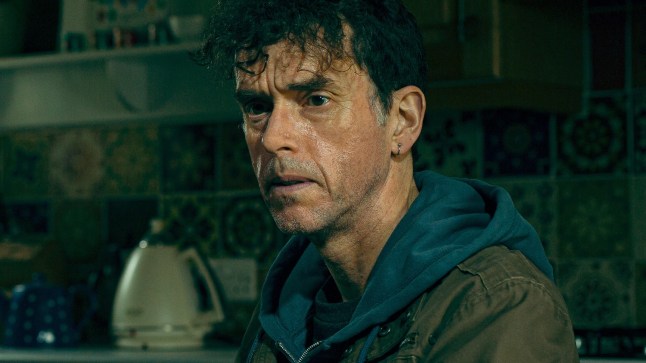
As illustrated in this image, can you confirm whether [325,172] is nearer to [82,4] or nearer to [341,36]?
[341,36]

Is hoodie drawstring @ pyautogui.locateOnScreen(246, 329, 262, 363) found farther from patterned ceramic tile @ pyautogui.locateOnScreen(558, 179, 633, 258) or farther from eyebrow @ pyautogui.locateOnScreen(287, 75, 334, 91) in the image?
patterned ceramic tile @ pyautogui.locateOnScreen(558, 179, 633, 258)

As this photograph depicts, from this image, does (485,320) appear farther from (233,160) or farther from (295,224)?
(233,160)

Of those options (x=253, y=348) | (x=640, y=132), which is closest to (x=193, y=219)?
(x=640, y=132)

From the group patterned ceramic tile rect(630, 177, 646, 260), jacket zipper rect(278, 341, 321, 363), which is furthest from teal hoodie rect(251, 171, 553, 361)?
patterned ceramic tile rect(630, 177, 646, 260)

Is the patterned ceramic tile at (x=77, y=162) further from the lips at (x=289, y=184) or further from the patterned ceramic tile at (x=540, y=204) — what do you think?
the lips at (x=289, y=184)

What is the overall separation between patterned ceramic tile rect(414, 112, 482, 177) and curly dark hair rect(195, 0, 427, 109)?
104cm

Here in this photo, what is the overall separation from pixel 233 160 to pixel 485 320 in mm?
1585

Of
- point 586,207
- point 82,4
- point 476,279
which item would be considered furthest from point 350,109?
point 82,4

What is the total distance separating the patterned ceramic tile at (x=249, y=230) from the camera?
260 centimetres

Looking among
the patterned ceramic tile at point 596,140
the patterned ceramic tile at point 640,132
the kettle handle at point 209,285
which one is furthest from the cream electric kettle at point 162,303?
the patterned ceramic tile at point 640,132

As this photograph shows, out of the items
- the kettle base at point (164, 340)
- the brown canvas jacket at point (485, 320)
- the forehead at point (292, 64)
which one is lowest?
the kettle base at point (164, 340)

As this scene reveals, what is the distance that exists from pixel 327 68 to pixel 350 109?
0.06 meters

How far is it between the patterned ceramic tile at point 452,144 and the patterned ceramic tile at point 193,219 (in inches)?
21.4

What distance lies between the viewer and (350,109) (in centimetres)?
130
